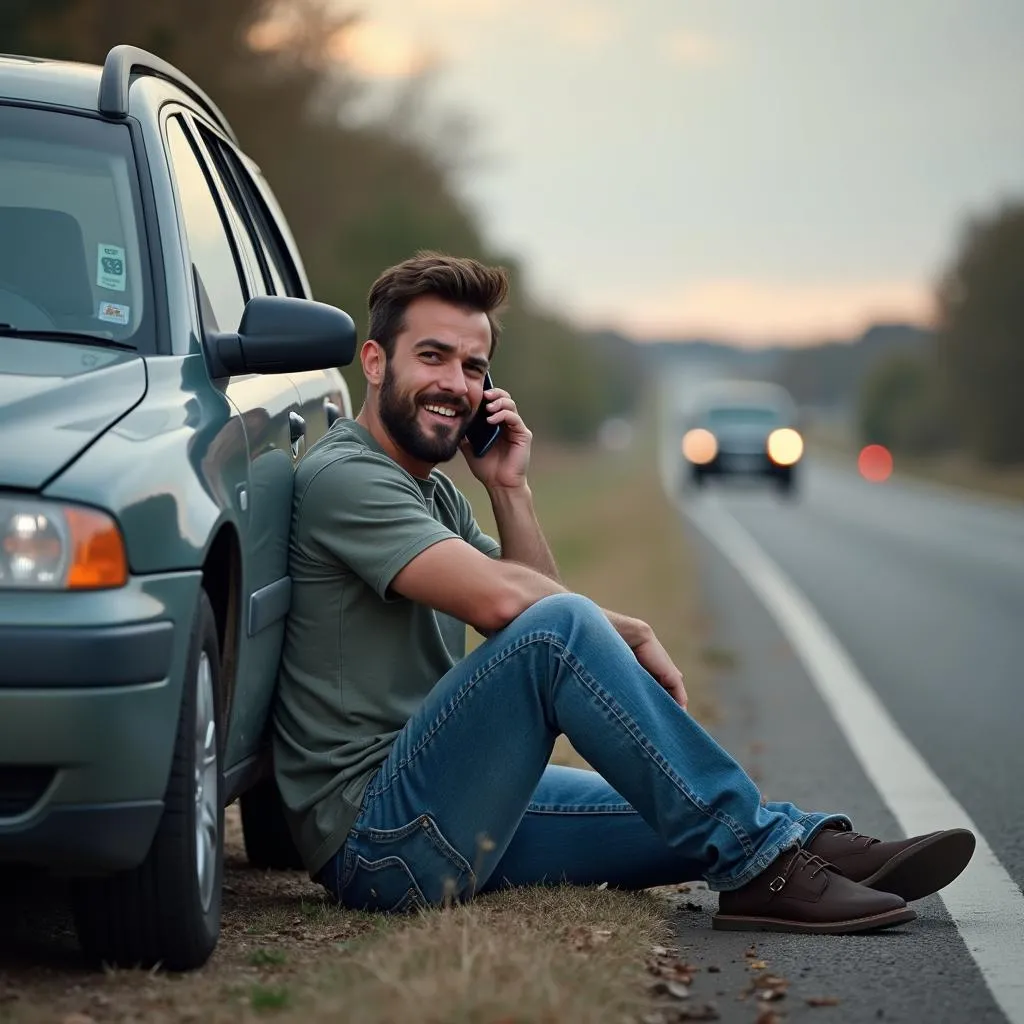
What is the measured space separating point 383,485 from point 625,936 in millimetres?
1147

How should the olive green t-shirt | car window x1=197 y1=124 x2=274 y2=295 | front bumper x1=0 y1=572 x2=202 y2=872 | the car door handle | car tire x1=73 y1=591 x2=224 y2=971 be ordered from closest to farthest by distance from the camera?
front bumper x1=0 y1=572 x2=202 y2=872, car tire x1=73 y1=591 x2=224 y2=971, the olive green t-shirt, the car door handle, car window x1=197 y1=124 x2=274 y2=295

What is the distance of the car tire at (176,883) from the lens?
3502mm

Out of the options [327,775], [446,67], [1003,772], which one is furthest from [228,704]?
[446,67]

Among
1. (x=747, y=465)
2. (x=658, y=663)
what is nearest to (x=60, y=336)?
(x=658, y=663)

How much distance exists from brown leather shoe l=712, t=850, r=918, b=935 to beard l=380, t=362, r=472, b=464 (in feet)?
4.09

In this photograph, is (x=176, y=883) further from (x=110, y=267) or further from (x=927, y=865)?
(x=927, y=865)

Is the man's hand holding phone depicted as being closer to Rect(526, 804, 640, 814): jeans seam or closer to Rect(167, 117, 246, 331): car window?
Rect(167, 117, 246, 331): car window

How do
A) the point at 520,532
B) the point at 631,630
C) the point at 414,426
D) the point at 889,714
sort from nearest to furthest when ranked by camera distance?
the point at 414,426, the point at 631,630, the point at 520,532, the point at 889,714

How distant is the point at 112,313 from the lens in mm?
4000

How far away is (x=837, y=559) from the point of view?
21.0 m

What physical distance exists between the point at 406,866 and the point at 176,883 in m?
0.83

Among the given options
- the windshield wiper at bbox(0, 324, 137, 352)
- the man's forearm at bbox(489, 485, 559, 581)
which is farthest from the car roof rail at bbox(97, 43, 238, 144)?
the man's forearm at bbox(489, 485, 559, 581)

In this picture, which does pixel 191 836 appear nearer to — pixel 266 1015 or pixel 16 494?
pixel 266 1015

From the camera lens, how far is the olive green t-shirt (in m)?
4.32
